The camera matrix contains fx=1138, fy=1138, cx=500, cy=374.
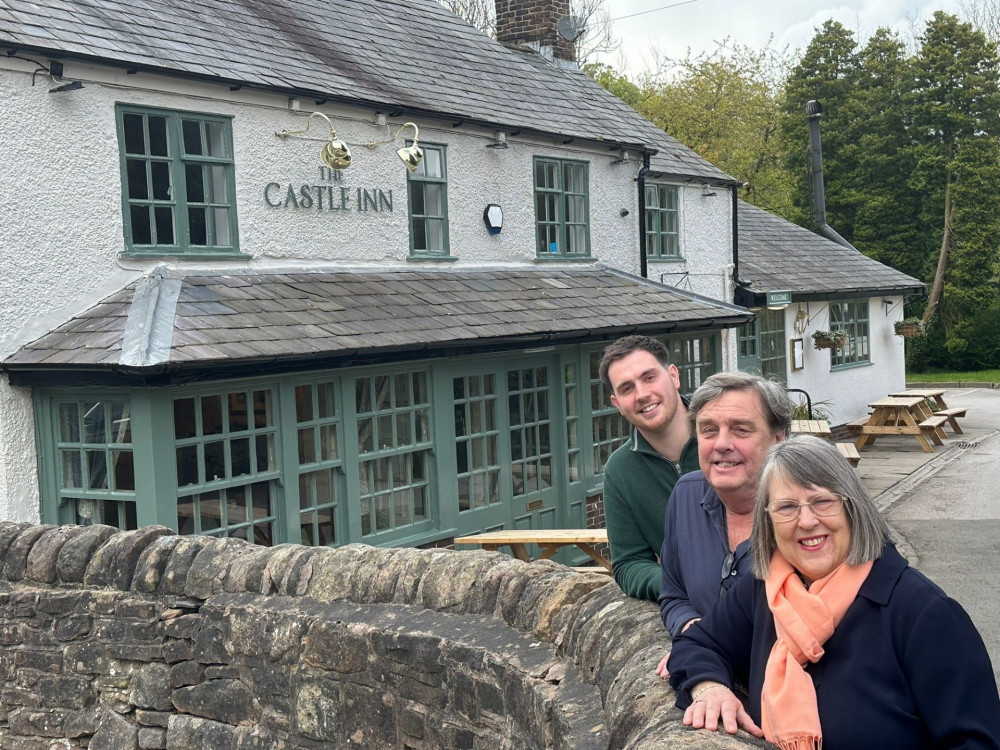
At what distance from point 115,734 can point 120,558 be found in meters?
0.89

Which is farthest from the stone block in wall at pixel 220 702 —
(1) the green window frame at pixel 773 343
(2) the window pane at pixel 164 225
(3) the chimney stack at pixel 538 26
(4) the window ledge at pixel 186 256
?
(1) the green window frame at pixel 773 343

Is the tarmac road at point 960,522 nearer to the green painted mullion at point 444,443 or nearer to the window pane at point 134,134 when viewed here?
Answer: the green painted mullion at point 444,443

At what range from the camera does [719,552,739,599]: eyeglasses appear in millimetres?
3029

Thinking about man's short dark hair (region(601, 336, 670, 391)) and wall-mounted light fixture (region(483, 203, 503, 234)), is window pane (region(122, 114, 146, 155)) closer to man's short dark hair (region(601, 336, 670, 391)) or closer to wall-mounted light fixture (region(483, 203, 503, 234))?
wall-mounted light fixture (region(483, 203, 503, 234))

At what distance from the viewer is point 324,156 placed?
34.1 ft

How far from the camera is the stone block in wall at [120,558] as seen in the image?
5.87m

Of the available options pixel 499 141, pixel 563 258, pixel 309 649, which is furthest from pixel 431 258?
pixel 309 649

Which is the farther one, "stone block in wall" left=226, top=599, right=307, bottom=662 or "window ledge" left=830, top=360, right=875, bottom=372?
"window ledge" left=830, top=360, right=875, bottom=372

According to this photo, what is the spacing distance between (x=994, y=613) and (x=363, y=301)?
19.3ft

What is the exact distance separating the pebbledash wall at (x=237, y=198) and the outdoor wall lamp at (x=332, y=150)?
91mm

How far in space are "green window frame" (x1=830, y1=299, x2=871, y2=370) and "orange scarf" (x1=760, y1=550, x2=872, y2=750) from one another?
755 inches

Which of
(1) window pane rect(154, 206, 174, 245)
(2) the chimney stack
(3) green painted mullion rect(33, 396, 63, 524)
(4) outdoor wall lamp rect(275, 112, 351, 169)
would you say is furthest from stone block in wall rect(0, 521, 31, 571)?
(2) the chimney stack

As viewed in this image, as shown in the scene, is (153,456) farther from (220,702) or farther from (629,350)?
(629,350)

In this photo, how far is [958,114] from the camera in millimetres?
33594
